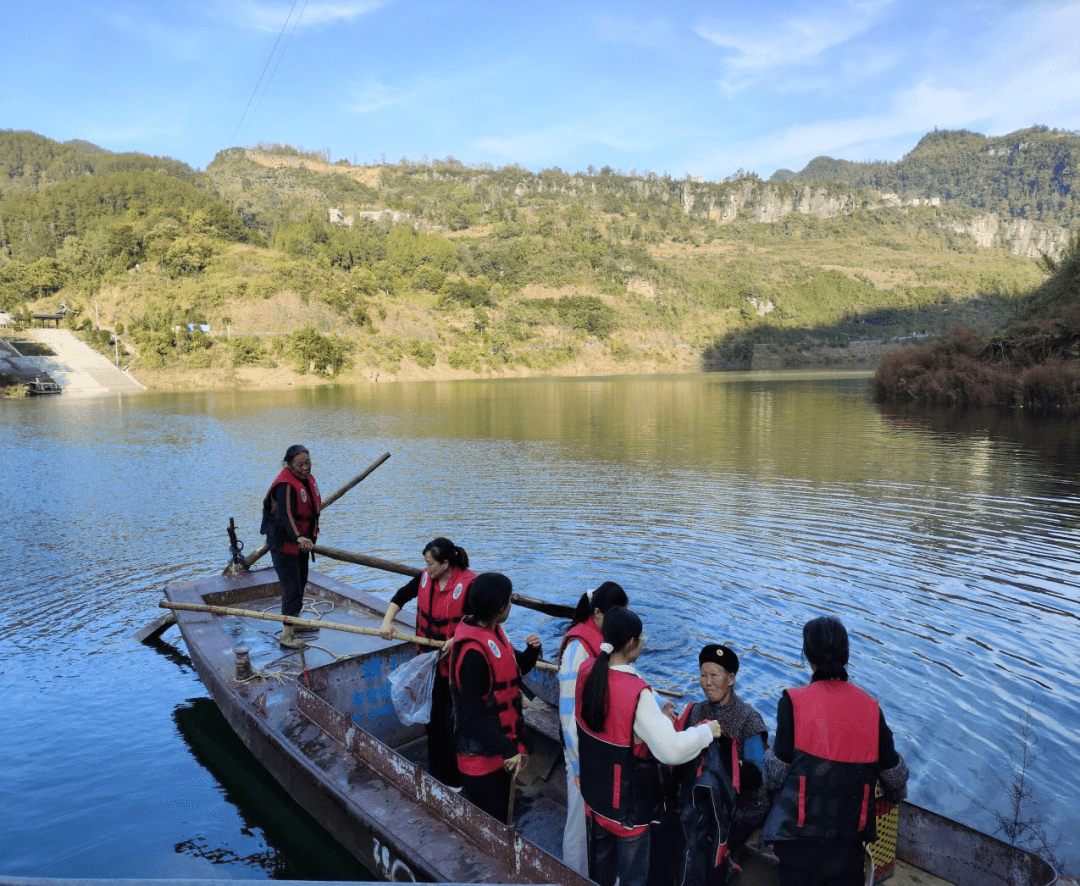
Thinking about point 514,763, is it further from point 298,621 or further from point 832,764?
point 298,621

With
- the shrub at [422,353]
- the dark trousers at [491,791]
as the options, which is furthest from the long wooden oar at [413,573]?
the shrub at [422,353]

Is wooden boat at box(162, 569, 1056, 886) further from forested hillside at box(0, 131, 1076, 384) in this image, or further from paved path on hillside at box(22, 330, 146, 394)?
paved path on hillside at box(22, 330, 146, 394)

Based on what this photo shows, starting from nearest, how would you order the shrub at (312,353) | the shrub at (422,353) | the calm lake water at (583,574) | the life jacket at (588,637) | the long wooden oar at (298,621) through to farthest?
the life jacket at (588,637) → the long wooden oar at (298,621) → the calm lake water at (583,574) → the shrub at (312,353) → the shrub at (422,353)

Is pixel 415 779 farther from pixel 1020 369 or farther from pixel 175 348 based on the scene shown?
pixel 175 348

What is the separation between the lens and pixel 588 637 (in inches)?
163

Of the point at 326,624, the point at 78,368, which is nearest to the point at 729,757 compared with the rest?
the point at 326,624

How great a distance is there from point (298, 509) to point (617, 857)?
587 centimetres

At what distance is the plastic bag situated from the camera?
5.09m

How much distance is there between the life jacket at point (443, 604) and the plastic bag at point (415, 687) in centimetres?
34

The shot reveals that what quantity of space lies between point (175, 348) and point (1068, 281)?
7490 centimetres

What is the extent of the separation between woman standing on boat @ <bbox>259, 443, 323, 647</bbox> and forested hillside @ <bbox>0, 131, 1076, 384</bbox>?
59371mm

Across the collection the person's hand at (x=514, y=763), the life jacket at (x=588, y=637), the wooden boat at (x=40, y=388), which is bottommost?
the person's hand at (x=514, y=763)

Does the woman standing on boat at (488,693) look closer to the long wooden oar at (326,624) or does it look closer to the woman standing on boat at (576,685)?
the woman standing on boat at (576,685)

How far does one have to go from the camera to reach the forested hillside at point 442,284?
86.1 m
